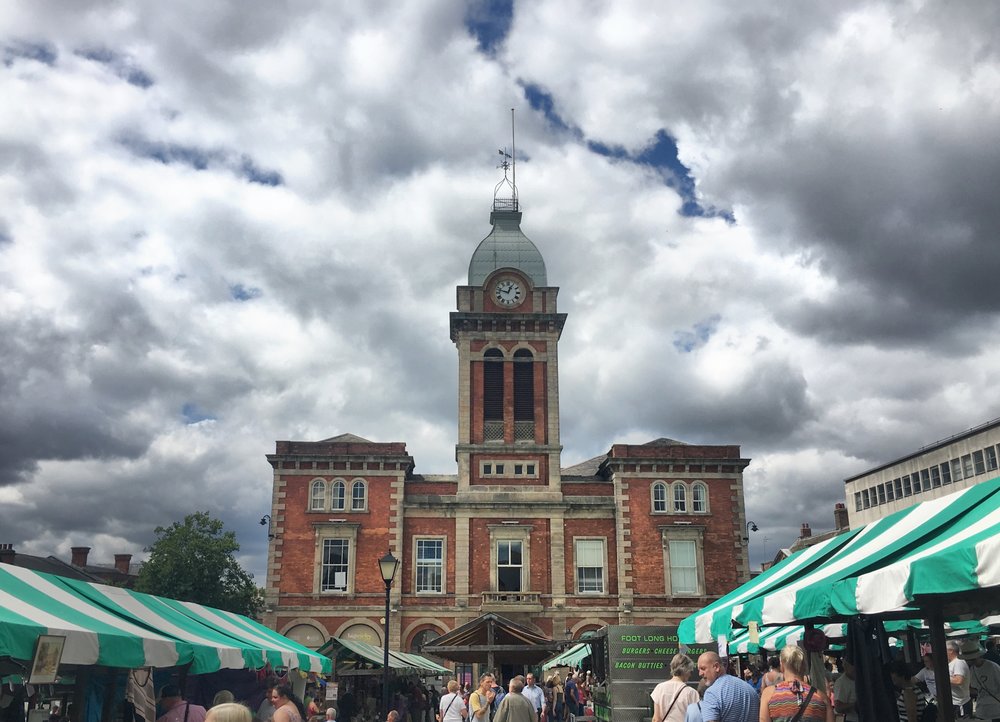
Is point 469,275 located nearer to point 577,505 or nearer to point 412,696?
point 577,505

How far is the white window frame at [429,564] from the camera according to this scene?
40.0 m

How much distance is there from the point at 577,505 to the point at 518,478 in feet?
9.92

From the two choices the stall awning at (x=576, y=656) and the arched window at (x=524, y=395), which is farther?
the arched window at (x=524, y=395)

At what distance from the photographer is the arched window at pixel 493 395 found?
141ft

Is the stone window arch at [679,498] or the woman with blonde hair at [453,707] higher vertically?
the stone window arch at [679,498]

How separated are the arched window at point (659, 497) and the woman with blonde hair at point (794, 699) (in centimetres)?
3349

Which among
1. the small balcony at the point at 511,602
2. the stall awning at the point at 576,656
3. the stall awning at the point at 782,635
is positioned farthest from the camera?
the small balcony at the point at 511,602

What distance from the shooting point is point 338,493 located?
4091 centimetres

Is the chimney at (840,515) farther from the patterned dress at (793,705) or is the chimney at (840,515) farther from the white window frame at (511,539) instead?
the patterned dress at (793,705)

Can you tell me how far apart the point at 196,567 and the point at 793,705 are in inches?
1486

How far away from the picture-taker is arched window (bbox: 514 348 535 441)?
42875 mm

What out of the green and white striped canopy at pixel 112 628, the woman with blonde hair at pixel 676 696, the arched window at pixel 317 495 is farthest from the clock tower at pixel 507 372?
the woman with blonde hair at pixel 676 696

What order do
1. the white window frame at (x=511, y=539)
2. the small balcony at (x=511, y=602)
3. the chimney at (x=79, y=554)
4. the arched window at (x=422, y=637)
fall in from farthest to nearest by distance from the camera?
the chimney at (x=79, y=554), the white window frame at (x=511, y=539), the arched window at (x=422, y=637), the small balcony at (x=511, y=602)

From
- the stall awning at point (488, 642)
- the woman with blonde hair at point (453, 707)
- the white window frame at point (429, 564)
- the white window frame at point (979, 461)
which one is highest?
the white window frame at point (979, 461)
